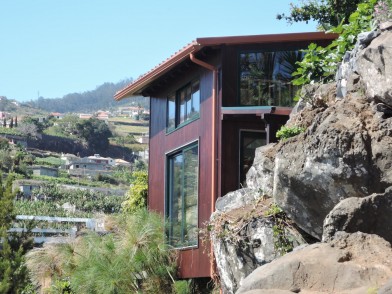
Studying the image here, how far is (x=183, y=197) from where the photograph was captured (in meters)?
20.2

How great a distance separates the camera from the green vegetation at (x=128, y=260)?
19.4m

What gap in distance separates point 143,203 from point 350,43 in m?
9.96

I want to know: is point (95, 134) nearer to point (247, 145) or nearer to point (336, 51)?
point (247, 145)

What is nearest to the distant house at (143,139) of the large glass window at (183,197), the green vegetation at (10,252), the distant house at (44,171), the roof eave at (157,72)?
the distant house at (44,171)

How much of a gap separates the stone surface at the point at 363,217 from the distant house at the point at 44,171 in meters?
107

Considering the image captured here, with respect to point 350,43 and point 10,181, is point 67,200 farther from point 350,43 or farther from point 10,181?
point 350,43

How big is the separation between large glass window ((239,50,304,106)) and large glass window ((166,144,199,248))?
1770 millimetres

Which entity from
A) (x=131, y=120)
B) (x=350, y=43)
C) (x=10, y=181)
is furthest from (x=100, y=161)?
(x=350, y=43)

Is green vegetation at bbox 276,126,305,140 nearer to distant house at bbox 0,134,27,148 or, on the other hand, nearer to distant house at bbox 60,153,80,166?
distant house at bbox 60,153,80,166

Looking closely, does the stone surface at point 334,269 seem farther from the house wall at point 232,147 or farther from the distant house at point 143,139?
the distant house at point 143,139

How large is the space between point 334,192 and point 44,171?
106644mm

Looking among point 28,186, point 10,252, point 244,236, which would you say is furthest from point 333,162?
point 28,186

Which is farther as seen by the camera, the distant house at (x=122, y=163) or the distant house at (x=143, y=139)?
the distant house at (x=143, y=139)

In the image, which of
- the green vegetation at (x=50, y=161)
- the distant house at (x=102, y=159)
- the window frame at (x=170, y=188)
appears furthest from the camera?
the distant house at (x=102, y=159)
